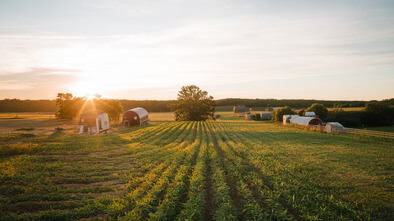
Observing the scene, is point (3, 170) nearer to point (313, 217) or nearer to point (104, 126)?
point (313, 217)

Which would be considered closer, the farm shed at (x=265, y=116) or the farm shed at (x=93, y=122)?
the farm shed at (x=93, y=122)

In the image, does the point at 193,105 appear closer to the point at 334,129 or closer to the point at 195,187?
the point at 334,129

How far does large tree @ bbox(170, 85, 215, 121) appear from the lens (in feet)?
223

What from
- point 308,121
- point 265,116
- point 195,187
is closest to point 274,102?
point 265,116

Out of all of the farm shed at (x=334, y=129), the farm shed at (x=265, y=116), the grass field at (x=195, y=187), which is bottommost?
the grass field at (x=195, y=187)

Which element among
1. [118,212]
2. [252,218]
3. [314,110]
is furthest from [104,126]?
[314,110]

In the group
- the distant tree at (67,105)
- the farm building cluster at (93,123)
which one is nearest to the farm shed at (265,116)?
the farm building cluster at (93,123)

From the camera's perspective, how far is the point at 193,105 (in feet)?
224

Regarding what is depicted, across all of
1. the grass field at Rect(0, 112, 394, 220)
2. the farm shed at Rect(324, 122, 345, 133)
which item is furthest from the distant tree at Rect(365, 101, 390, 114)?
the grass field at Rect(0, 112, 394, 220)

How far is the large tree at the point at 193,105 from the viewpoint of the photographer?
6800cm

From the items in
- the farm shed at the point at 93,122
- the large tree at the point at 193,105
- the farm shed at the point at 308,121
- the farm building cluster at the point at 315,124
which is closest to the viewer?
the farm building cluster at the point at 315,124

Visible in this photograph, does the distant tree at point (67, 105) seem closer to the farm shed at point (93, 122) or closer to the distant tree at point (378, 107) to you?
the farm shed at point (93, 122)

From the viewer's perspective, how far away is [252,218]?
26.5 ft

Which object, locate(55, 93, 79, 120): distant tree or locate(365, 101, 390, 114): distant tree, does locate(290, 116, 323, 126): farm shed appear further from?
locate(55, 93, 79, 120): distant tree
